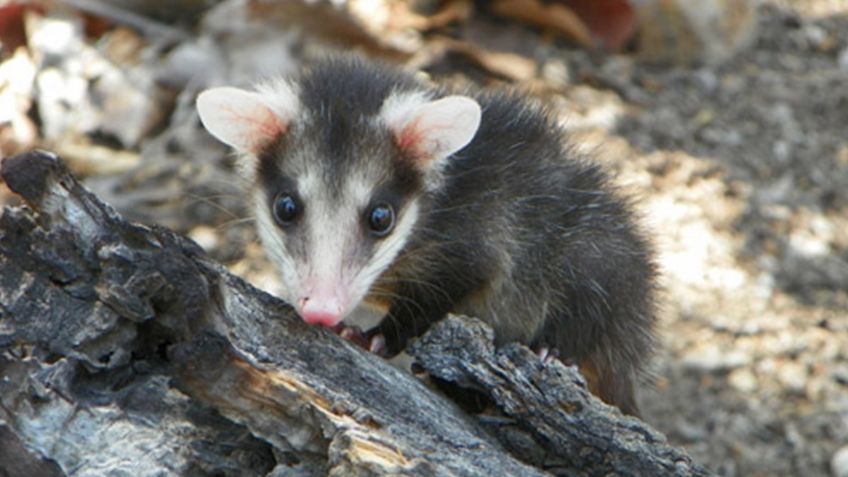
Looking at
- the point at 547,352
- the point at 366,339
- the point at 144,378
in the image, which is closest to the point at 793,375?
the point at 547,352

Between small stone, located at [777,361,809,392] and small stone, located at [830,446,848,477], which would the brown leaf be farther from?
small stone, located at [830,446,848,477]

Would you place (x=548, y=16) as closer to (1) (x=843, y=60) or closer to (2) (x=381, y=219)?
(1) (x=843, y=60)

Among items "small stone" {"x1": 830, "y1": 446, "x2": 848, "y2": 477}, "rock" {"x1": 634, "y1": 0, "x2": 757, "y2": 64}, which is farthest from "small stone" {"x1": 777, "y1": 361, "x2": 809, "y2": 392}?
"rock" {"x1": 634, "y1": 0, "x2": 757, "y2": 64}

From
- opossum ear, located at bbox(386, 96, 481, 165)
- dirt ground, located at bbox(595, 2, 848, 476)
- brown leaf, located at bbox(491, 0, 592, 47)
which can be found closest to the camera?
opossum ear, located at bbox(386, 96, 481, 165)

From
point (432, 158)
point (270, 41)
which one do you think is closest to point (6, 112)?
point (270, 41)

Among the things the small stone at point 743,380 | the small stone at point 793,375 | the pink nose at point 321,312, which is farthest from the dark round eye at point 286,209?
the small stone at point 793,375

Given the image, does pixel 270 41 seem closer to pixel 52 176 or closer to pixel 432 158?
pixel 432 158
